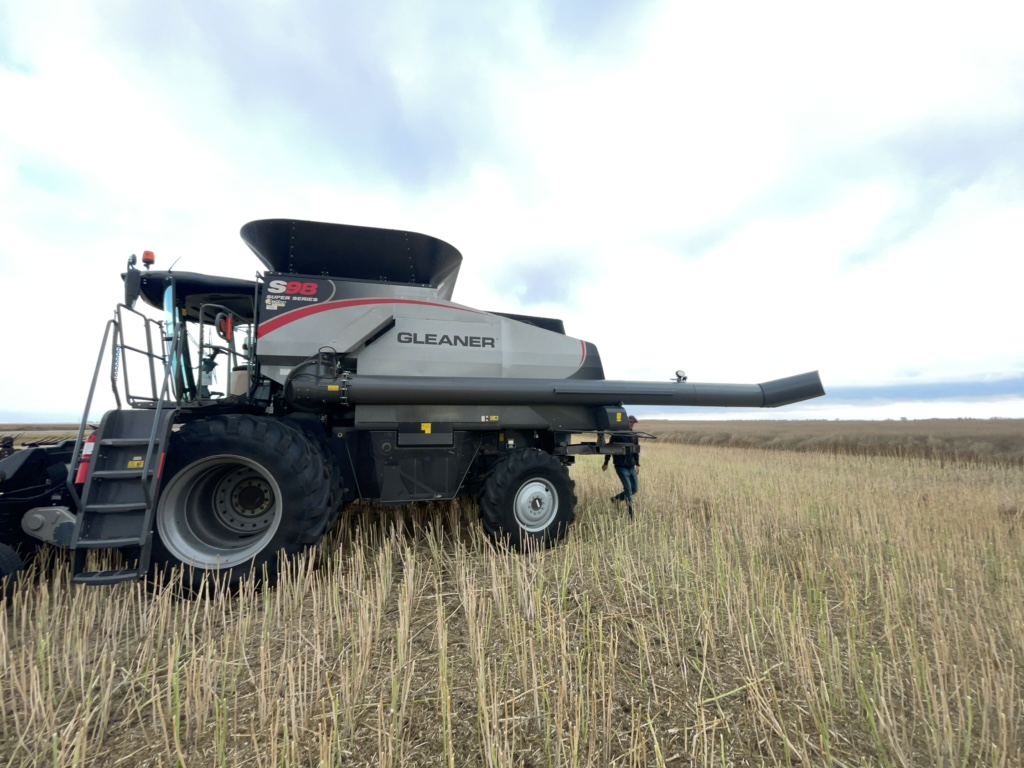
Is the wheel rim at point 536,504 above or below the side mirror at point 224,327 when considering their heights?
below

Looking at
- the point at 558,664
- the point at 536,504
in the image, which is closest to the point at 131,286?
the point at 536,504

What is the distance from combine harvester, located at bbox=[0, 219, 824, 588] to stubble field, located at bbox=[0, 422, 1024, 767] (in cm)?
47

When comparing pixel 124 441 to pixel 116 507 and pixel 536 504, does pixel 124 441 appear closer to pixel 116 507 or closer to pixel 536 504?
pixel 116 507

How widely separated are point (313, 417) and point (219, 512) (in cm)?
100

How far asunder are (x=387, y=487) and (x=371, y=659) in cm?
173

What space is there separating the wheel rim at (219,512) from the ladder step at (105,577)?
0.38m

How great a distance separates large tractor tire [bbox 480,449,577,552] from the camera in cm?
397

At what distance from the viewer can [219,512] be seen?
360 centimetres

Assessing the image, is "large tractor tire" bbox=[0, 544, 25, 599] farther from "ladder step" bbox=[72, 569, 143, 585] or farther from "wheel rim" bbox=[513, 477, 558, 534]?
"wheel rim" bbox=[513, 477, 558, 534]

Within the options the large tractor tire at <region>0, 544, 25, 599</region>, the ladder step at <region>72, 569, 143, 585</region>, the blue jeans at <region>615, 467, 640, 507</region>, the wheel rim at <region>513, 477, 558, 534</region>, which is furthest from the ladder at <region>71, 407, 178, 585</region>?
the blue jeans at <region>615, 467, 640, 507</region>

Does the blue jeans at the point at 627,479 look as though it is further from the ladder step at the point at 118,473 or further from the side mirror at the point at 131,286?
the side mirror at the point at 131,286

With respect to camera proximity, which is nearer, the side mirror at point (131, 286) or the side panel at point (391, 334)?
the side mirror at point (131, 286)

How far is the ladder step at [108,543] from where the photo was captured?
9.29 feet

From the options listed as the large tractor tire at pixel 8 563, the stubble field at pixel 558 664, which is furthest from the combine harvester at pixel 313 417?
the stubble field at pixel 558 664
